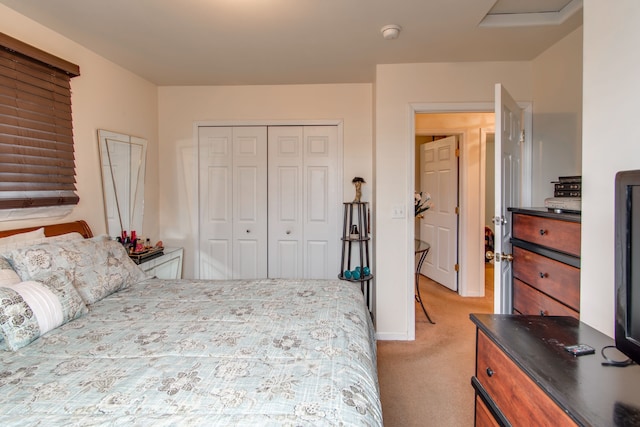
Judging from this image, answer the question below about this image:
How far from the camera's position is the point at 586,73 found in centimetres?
132

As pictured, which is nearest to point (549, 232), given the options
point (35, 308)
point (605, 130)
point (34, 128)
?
point (605, 130)

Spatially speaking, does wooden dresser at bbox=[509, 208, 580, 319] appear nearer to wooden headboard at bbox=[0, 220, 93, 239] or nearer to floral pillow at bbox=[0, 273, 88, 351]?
floral pillow at bbox=[0, 273, 88, 351]

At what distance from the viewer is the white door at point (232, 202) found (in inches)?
137

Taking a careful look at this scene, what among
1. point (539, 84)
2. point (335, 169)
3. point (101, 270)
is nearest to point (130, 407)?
point (101, 270)

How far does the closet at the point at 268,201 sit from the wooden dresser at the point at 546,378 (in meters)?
2.29

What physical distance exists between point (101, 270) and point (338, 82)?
2.59 meters

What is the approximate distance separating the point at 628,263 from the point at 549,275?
0.94 metres

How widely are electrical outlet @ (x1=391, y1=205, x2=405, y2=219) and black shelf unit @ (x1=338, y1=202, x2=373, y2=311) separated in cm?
40

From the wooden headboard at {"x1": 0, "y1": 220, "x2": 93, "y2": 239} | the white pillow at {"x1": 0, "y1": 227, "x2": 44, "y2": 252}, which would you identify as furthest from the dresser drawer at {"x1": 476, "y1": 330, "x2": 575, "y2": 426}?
the wooden headboard at {"x1": 0, "y1": 220, "x2": 93, "y2": 239}

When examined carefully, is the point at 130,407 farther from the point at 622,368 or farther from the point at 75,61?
the point at 75,61

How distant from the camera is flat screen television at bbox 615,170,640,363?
87 cm

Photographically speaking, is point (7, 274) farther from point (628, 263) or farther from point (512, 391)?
point (628, 263)

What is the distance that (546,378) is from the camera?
0.87 metres

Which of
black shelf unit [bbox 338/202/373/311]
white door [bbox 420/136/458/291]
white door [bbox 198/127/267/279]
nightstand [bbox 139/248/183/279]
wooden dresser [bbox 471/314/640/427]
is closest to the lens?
wooden dresser [bbox 471/314/640/427]
